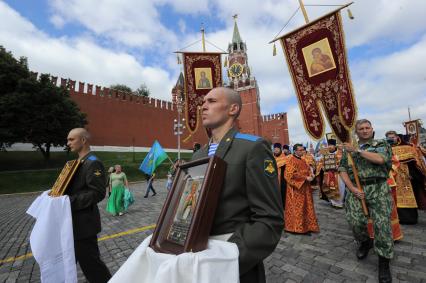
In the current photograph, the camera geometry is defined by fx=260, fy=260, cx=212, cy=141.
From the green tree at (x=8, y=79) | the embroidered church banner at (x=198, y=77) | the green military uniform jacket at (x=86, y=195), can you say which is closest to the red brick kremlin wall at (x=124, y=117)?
the green tree at (x=8, y=79)

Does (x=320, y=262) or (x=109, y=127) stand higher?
(x=109, y=127)

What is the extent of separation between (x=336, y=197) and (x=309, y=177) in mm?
2600

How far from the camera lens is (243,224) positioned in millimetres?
1310

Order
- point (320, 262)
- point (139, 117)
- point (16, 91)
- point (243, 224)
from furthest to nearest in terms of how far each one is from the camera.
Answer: point (139, 117) < point (16, 91) < point (320, 262) < point (243, 224)

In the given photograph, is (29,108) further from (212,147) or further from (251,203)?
(251,203)

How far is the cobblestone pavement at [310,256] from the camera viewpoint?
10.9 ft

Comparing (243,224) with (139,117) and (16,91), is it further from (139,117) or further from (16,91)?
(139,117)

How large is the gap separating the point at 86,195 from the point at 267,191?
6.84 feet

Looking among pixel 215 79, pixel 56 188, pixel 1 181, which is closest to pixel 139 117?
pixel 1 181

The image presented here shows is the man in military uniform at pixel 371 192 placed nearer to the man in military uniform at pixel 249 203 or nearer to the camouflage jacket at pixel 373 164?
the camouflage jacket at pixel 373 164

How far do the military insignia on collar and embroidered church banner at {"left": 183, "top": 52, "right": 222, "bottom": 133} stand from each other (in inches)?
243

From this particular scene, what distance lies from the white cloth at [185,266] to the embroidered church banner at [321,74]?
3.66m

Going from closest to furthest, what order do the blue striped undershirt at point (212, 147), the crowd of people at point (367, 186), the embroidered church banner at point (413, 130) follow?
the blue striped undershirt at point (212, 147)
the crowd of people at point (367, 186)
the embroidered church banner at point (413, 130)

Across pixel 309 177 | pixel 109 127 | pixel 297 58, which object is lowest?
pixel 309 177
